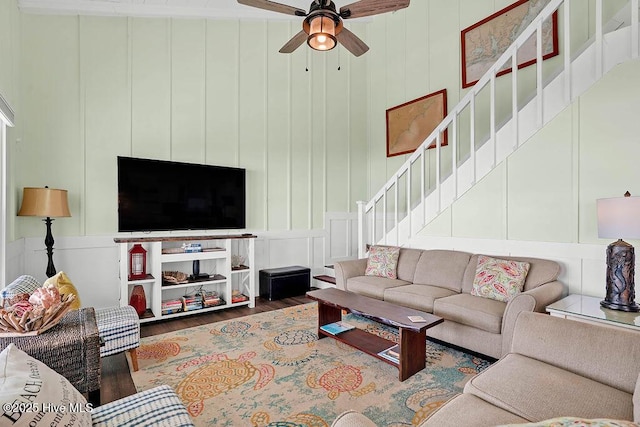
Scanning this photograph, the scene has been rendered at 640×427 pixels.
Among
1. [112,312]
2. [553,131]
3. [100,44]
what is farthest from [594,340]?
[100,44]

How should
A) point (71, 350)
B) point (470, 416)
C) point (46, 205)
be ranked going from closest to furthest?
point (470, 416) → point (71, 350) → point (46, 205)

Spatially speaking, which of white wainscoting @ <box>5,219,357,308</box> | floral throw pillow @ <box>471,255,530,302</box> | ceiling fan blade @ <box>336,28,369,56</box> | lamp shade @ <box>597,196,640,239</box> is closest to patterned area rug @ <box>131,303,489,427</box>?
floral throw pillow @ <box>471,255,530,302</box>

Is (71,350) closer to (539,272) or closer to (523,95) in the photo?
(539,272)

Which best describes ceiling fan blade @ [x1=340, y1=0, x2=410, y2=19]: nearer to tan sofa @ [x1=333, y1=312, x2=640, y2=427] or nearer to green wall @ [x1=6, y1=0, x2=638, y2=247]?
green wall @ [x1=6, y1=0, x2=638, y2=247]

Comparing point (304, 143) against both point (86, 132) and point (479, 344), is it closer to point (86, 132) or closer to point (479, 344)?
point (86, 132)

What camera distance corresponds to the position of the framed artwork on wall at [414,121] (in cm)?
498

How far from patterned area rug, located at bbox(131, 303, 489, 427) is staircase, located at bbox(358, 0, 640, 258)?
5.83 feet

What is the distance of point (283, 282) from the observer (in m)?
4.75

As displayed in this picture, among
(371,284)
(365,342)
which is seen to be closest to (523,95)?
(371,284)

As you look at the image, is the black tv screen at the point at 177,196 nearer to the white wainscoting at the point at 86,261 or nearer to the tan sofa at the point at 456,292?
the white wainscoting at the point at 86,261

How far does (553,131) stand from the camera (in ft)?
10.1

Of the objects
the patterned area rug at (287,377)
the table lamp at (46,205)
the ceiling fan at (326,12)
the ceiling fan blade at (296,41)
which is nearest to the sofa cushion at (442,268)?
the patterned area rug at (287,377)

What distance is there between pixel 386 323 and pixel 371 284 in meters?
0.98

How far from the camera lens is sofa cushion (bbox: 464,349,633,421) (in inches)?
53.5
